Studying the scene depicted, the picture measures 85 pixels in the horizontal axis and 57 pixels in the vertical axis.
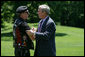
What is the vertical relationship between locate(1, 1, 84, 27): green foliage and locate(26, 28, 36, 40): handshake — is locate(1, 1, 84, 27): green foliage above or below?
below

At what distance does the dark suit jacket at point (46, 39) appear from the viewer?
14.5ft

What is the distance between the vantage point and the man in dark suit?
444 cm

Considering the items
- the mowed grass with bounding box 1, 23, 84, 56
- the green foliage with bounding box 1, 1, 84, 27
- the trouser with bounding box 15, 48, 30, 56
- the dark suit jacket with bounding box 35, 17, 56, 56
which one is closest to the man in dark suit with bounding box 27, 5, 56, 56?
the dark suit jacket with bounding box 35, 17, 56, 56

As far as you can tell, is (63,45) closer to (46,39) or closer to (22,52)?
(22,52)

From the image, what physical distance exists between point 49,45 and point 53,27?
319 mm

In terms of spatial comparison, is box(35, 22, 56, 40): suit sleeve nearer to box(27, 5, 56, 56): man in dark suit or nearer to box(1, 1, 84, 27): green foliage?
box(27, 5, 56, 56): man in dark suit

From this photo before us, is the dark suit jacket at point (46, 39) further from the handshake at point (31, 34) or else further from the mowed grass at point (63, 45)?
the mowed grass at point (63, 45)

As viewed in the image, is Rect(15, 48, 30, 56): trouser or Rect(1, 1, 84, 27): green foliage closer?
Rect(15, 48, 30, 56): trouser

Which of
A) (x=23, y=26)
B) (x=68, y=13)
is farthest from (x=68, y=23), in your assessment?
(x=23, y=26)

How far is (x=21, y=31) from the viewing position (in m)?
4.64

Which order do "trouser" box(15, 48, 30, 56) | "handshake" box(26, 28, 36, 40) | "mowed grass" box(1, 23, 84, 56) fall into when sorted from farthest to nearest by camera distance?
"mowed grass" box(1, 23, 84, 56) → "trouser" box(15, 48, 30, 56) → "handshake" box(26, 28, 36, 40)

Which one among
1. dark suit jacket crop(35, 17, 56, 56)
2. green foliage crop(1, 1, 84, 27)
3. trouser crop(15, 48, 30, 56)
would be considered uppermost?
dark suit jacket crop(35, 17, 56, 56)

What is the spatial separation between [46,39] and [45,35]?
80mm

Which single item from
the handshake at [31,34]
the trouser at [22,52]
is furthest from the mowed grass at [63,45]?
the handshake at [31,34]
